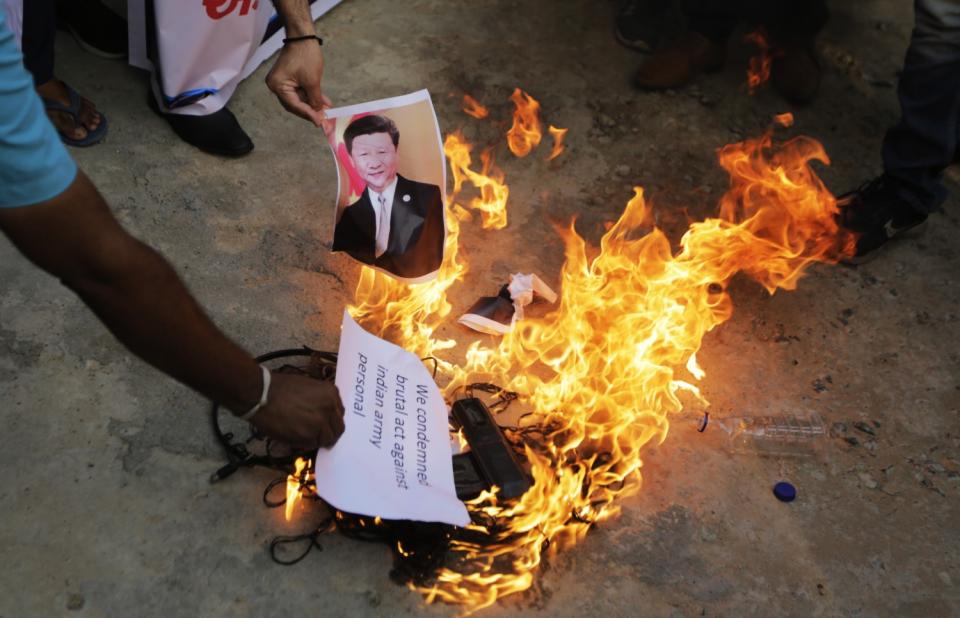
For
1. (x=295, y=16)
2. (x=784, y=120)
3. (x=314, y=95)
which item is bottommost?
(x=784, y=120)

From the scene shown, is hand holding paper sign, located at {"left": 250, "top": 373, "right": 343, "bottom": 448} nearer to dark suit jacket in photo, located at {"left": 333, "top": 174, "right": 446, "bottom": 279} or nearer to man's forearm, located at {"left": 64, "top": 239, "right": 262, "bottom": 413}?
man's forearm, located at {"left": 64, "top": 239, "right": 262, "bottom": 413}

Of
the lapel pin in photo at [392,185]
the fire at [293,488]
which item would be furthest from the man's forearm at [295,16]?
the fire at [293,488]

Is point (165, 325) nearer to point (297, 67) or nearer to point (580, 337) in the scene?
point (297, 67)

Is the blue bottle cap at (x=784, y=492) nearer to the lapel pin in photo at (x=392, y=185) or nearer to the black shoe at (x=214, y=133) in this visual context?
the lapel pin in photo at (x=392, y=185)

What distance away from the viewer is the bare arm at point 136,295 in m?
1.27

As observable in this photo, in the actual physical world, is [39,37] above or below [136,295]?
below

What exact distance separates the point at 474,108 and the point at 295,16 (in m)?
1.38

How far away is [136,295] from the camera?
1.36m

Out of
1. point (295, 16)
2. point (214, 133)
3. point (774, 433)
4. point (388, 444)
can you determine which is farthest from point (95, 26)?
point (774, 433)

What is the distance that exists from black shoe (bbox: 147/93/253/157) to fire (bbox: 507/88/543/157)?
1.11 m

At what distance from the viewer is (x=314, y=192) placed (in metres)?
3.08

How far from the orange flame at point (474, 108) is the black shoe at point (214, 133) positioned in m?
0.97

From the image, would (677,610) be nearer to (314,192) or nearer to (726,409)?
(726,409)

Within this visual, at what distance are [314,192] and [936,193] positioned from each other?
7.93ft
